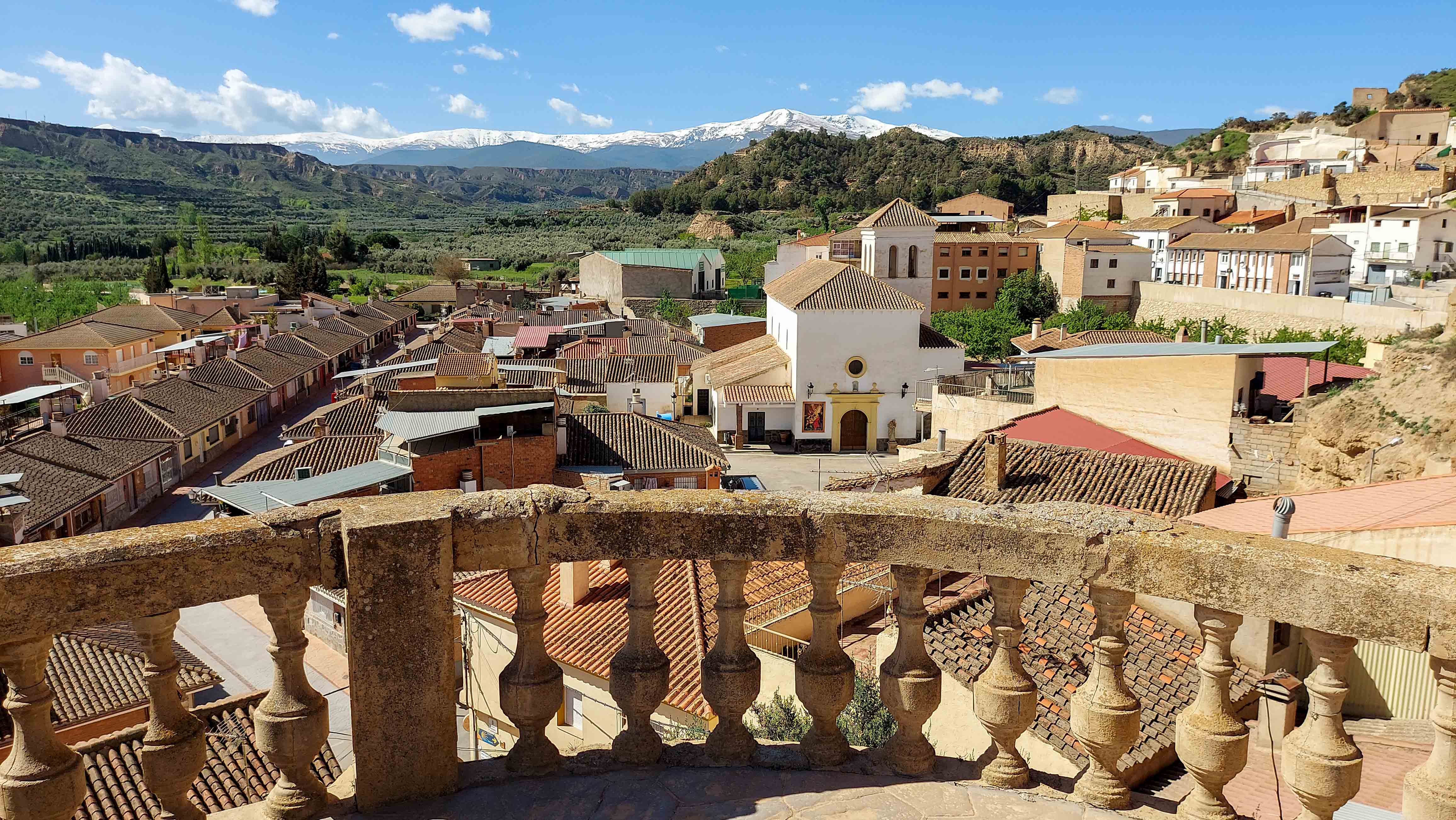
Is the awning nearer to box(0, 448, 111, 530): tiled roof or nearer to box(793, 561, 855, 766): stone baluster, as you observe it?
box(0, 448, 111, 530): tiled roof

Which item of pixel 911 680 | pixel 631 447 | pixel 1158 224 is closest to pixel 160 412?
pixel 631 447

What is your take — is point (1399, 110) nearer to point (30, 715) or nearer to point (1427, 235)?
point (1427, 235)

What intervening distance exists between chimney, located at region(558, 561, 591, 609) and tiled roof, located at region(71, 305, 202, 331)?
2162 inches

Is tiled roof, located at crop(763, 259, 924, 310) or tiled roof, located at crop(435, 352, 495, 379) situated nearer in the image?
tiled roof, located at crop(435, 352, 495, 379)

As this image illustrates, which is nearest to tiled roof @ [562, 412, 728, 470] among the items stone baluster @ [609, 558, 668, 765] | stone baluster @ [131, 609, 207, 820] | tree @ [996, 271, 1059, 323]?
stone baluster @ [609, 558, 668, 765]

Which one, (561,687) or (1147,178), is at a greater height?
(1147,178)

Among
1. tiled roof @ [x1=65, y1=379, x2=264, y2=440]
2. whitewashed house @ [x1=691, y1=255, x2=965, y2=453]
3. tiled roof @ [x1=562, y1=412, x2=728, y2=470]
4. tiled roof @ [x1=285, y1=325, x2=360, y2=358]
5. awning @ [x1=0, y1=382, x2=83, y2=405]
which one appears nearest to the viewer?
tiled roof @ [x1=562, y1=412, x2=728, y2=470]

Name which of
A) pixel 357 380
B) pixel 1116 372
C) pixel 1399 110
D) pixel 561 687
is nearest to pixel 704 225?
pixel 1399 110

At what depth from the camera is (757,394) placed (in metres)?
40.9

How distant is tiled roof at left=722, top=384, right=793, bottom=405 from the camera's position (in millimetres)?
40375

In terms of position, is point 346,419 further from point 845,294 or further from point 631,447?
point 845,294

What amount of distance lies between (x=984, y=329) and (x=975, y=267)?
13.3 meters

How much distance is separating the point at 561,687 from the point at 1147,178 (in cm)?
10722

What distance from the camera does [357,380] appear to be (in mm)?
45781
